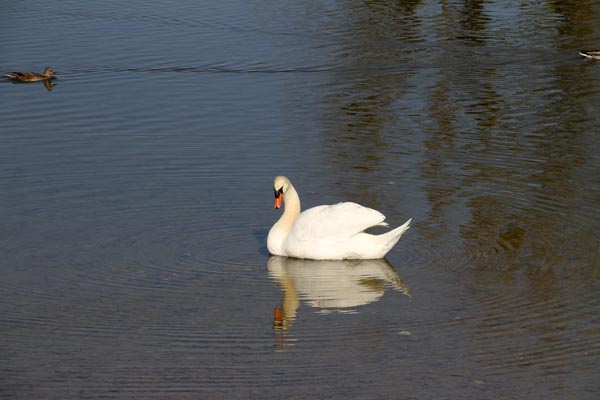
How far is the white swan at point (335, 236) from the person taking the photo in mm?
13164

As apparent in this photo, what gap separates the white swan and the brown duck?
38.1ft

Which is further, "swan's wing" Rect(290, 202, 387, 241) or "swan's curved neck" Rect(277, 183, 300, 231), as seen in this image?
"swan's curved neck" Rect(277, 183, 300, 231)

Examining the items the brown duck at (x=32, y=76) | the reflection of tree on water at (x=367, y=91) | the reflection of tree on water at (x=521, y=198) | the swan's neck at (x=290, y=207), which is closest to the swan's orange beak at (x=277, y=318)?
the reflection of tree on water at (x=521, y=198)

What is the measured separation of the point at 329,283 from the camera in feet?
41.6

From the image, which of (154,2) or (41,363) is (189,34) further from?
(41,363)

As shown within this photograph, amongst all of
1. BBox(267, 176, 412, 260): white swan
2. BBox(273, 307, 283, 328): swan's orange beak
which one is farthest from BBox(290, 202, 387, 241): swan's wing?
BBox(273, 307, 283, 328): swan's orange beak

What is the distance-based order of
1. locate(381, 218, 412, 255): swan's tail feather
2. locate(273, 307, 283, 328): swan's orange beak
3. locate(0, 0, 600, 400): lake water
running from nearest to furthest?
locate(0, 0, 600, 400): lake water → locate(273, 307, 283, 328): swan's orange beak → locate(381, 218, 412, 255): swan's tail feather

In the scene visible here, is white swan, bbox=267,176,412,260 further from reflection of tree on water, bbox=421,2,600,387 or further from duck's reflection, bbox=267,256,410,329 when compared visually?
reflection of tree on water, bbox=421,2,600,387

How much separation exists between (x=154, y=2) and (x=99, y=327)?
78.9 ft

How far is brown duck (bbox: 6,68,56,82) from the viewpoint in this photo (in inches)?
939

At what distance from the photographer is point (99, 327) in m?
11.1

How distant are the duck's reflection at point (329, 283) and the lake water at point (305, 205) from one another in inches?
1.6

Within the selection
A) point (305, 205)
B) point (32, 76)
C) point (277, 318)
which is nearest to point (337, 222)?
point (305, 205)

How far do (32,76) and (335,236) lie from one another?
12248 millimetres
